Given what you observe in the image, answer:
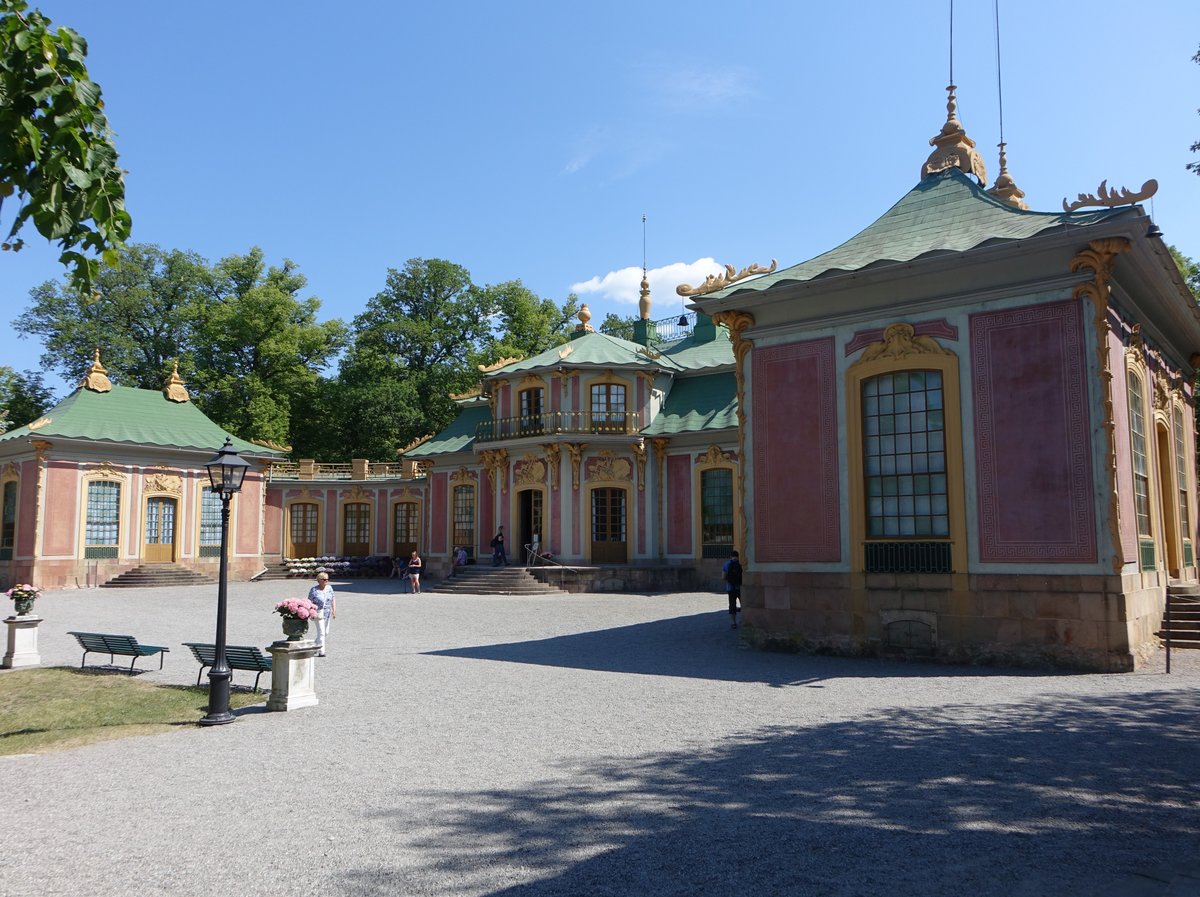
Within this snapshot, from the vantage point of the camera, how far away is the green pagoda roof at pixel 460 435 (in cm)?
3173

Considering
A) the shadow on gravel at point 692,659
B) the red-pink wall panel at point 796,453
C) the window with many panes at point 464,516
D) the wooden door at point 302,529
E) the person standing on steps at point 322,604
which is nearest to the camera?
the shadow on gravel at point 692,659

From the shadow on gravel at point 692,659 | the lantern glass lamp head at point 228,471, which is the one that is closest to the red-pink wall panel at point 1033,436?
the shadow on gravel at point 692,659

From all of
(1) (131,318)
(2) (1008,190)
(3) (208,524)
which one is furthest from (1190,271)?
(1) (131,318)

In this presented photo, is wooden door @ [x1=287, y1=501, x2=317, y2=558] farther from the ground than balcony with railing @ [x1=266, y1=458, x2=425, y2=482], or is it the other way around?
balcony with railing @ [x1=266, y1=458, x2=425, y2=482]

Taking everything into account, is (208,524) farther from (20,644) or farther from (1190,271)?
(1190,271)

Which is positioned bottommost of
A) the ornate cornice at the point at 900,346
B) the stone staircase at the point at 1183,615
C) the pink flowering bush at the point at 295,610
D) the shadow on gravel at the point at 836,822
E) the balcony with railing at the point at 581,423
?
the shadow on gravel at the point at 836,822

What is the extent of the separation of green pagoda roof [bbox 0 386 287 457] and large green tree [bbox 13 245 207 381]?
10767mm

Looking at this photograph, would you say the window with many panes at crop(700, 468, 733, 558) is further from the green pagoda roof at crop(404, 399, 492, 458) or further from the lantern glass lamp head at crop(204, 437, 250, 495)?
the lantern glass lamp head at crop(204, 437, 250, 495)

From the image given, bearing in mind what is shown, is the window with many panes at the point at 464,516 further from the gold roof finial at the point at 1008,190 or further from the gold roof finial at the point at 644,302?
the gold roof finial at the point at 1008,190

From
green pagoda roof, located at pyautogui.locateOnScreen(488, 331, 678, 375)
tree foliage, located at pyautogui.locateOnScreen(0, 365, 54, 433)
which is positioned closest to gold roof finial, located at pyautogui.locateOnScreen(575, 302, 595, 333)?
green pagoda roof, located at pyautogui.locateOnScreen(488, 331, 678, 375)

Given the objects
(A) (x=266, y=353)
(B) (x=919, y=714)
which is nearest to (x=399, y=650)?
(B) (x=919, y=714)

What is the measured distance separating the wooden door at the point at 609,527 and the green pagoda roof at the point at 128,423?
495 inches

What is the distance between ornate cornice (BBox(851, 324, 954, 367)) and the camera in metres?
12.0

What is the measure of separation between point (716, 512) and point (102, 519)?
64.5 ft
